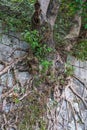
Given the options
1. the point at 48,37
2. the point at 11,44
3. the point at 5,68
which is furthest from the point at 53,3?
the point at 5,68

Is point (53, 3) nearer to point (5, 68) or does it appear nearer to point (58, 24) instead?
point (58, 24)

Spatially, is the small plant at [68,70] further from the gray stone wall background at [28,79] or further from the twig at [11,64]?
the twig at [11,64]

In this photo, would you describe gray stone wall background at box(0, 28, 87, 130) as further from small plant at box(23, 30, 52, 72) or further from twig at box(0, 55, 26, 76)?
small plant at box(23, 30, 52, 72)

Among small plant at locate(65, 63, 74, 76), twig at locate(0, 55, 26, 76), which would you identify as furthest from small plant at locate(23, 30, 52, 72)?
small plant at locate(65, 63, 74, 76)

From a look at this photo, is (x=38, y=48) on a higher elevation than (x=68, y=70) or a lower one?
higher

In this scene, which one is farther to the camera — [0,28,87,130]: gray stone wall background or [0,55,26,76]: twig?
[0,55,26,76]: twig

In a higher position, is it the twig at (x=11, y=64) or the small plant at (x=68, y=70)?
the twig at (x=11, y=64)

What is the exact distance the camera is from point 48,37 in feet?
13.5

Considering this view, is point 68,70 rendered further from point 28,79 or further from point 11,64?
point 11,64

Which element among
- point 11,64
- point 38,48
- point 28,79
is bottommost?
point 28,79

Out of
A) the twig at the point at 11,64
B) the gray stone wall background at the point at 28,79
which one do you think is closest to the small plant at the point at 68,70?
the gray stone wall background at the point at 28,79

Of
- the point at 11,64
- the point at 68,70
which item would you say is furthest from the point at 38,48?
the point at 68,70

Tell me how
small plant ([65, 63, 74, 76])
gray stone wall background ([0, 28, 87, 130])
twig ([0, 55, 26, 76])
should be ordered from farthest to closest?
small plant ([65, 63, 74, 76]) → twig ([0, 55, 26, 76]) → gray stone wall background ([0, 28, 87, 130])

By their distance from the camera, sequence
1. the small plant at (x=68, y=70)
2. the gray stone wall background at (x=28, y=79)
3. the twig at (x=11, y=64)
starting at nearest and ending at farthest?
the gray stone wall background at (x=28, y=79), the twig at (x=11, y=64), the small plant at (x=68, y=70)
